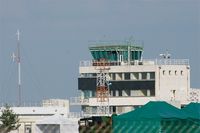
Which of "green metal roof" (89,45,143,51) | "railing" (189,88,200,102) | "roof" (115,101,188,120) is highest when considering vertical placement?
"green metal roof" (89,45,143,51)

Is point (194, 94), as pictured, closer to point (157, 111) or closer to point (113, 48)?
point (113, 48)

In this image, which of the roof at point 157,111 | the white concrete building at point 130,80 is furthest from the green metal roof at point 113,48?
→ the roof at point 157,111

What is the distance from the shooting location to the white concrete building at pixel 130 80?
241ft

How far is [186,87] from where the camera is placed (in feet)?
252

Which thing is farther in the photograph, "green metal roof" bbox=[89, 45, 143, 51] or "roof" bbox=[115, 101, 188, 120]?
"green metal roof" bbox=[89, 45, 143, 51]

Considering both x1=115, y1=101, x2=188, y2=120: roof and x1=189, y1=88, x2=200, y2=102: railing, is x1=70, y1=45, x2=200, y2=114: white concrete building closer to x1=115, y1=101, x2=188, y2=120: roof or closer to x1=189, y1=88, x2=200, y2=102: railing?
x1=189, y1=88, x2=200, y2=102: railing

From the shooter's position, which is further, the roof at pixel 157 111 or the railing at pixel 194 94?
the railing at pixel 194 94

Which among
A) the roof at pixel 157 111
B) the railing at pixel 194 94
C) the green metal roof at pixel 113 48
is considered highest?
the green metal roof at pixel 113 48

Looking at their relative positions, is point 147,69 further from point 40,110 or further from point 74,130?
point 74,130

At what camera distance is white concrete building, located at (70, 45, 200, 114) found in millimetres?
73438

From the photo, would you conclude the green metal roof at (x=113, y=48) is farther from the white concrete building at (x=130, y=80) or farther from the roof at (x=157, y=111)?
the roof at (x=157, y=111)

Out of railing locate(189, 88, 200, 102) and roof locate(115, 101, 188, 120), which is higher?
roof locate(115, 101, 188, 120)

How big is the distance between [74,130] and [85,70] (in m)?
60.2

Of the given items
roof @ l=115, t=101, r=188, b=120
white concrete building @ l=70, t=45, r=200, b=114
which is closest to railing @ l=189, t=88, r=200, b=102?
white concrete building @ l=70, t=45, r=200, b=114
